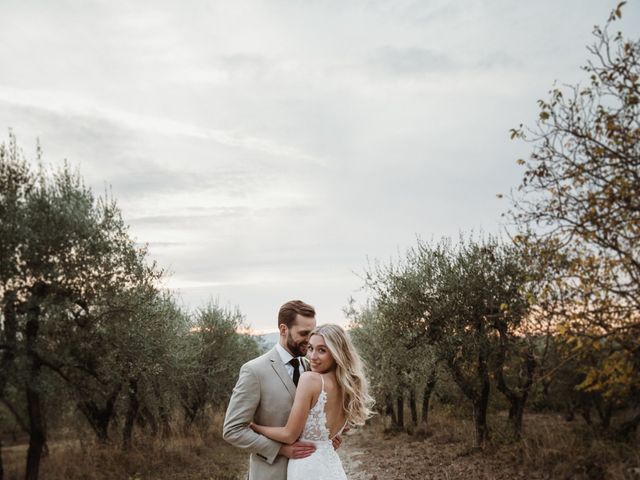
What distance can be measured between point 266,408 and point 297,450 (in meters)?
0.43

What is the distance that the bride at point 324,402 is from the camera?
4.38m

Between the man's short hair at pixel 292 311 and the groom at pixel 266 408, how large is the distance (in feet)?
0.74

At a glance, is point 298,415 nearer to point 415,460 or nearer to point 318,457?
point 318,457

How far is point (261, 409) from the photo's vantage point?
14.8ft

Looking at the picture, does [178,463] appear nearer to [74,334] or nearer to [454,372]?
[74,334]

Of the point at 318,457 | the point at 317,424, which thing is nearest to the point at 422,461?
the point at 318,457

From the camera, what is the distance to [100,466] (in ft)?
50.0

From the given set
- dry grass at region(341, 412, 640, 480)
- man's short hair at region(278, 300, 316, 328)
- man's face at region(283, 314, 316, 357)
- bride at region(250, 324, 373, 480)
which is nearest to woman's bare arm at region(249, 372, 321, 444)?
bride at region(250, 324, 373, 480)

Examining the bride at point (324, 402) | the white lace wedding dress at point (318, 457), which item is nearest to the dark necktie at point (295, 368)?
the bride at point (324, 402)

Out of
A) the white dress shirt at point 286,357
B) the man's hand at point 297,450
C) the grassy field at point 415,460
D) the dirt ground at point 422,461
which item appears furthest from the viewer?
the dirt ground at point 422,461

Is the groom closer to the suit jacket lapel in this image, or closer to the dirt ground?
the suit jacket lapel

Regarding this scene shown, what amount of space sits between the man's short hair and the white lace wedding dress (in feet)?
2.55

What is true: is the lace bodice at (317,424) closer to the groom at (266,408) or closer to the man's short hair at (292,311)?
the groom at (266,408)

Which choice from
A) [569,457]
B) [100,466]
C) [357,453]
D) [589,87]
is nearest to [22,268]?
[100,466]
